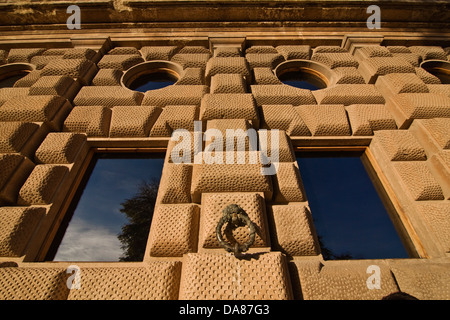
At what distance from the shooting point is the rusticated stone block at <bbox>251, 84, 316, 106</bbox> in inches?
149

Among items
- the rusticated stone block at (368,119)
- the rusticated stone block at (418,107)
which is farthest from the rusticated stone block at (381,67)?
the rusticated stone block at (368,119)

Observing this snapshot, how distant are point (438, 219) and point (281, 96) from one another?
2.52 meters

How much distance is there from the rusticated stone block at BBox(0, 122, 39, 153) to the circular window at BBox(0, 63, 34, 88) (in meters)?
2.58

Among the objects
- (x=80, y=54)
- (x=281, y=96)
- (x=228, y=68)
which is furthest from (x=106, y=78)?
(x=281, y=96)

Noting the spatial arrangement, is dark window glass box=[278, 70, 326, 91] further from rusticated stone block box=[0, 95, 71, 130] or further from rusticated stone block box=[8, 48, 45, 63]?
rusticated stone block box=[8, 48, 45, 63]

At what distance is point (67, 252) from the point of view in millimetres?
2537

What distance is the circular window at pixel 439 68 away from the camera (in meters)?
5.06

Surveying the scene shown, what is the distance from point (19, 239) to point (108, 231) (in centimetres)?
79

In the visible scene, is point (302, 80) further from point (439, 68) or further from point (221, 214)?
point (221, 214)

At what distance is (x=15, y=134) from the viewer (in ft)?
9.82

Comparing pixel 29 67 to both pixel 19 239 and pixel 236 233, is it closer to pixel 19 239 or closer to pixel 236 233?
pixel 19 239
